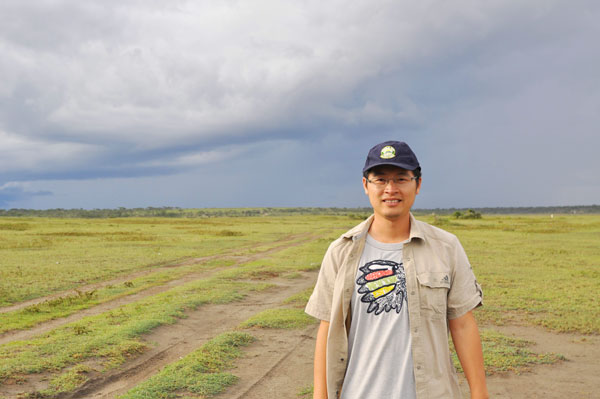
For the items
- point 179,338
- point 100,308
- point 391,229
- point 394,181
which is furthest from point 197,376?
point 100,308

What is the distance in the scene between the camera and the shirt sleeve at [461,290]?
2971 mm

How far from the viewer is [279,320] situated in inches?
441

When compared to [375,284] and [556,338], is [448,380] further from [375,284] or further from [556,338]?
[556,338]

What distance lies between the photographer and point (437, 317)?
2885mm

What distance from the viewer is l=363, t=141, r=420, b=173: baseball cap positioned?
2.91 meters

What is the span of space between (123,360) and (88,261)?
16899mm

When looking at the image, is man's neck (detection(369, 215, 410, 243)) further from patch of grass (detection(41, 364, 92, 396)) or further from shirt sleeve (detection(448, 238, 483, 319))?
patch of grass (detection(41, 364, 92, 396))

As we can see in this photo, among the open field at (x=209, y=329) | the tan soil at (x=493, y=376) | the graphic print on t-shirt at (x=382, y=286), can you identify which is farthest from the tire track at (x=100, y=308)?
the graphic print on t-shirt at (x=382, y=286)

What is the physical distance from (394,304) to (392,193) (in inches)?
27.1

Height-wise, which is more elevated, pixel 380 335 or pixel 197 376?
pixel 380 335

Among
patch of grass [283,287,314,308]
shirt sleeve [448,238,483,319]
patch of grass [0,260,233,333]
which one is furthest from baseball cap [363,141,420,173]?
patch of grass [0,260,233,333]

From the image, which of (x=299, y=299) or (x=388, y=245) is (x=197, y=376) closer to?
(x=388, y=245)

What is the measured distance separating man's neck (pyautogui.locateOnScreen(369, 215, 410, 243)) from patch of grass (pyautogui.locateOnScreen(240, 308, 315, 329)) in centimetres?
817

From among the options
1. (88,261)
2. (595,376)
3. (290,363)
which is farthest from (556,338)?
(88,261)
